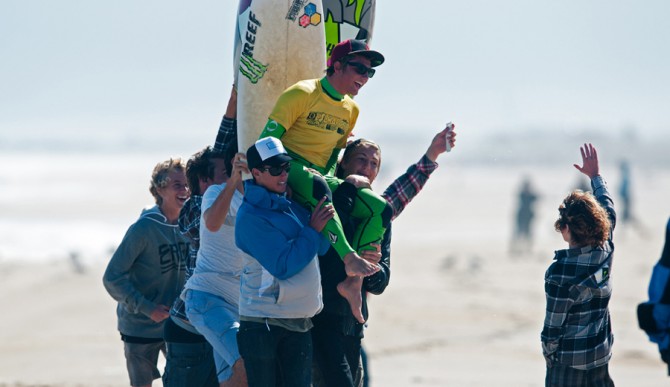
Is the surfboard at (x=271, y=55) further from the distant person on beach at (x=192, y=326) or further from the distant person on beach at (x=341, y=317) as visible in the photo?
the distant person on beach at (x=341, y=317)

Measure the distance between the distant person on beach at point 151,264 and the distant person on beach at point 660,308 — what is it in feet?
9.99

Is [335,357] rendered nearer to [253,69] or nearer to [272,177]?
[272,177]

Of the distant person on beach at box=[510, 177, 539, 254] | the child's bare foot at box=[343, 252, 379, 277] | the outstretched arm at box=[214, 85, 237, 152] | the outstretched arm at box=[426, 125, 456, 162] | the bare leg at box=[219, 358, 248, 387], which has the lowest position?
the bare leg at box=[219, 358, 248, 387]

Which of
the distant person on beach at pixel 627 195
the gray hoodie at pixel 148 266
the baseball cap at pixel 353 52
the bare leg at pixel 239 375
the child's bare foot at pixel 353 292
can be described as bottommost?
the bare leg at pixel 239 375

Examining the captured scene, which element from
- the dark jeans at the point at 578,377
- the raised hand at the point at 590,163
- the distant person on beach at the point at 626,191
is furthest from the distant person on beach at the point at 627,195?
the dark jeans at the point at 578,377

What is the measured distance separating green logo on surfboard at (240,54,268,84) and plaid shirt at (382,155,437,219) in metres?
0.95

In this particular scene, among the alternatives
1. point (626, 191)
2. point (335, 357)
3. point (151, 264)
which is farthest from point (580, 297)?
point (626, 191)

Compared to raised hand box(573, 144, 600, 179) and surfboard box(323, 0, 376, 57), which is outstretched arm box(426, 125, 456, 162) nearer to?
raised hand box(573, 144, 600, 179)

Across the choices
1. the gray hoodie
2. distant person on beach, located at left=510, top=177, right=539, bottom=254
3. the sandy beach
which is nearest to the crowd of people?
the gray hoodie

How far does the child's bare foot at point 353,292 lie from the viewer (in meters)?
4.55

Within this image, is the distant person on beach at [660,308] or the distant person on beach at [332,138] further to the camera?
the distant person on beach at [332,138]

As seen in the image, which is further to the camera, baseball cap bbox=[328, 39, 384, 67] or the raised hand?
the raised hand

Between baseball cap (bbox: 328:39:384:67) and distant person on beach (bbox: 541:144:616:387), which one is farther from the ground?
baseball cap (bbox: 328:39:384:67)

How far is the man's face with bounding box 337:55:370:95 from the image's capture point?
4781mm
